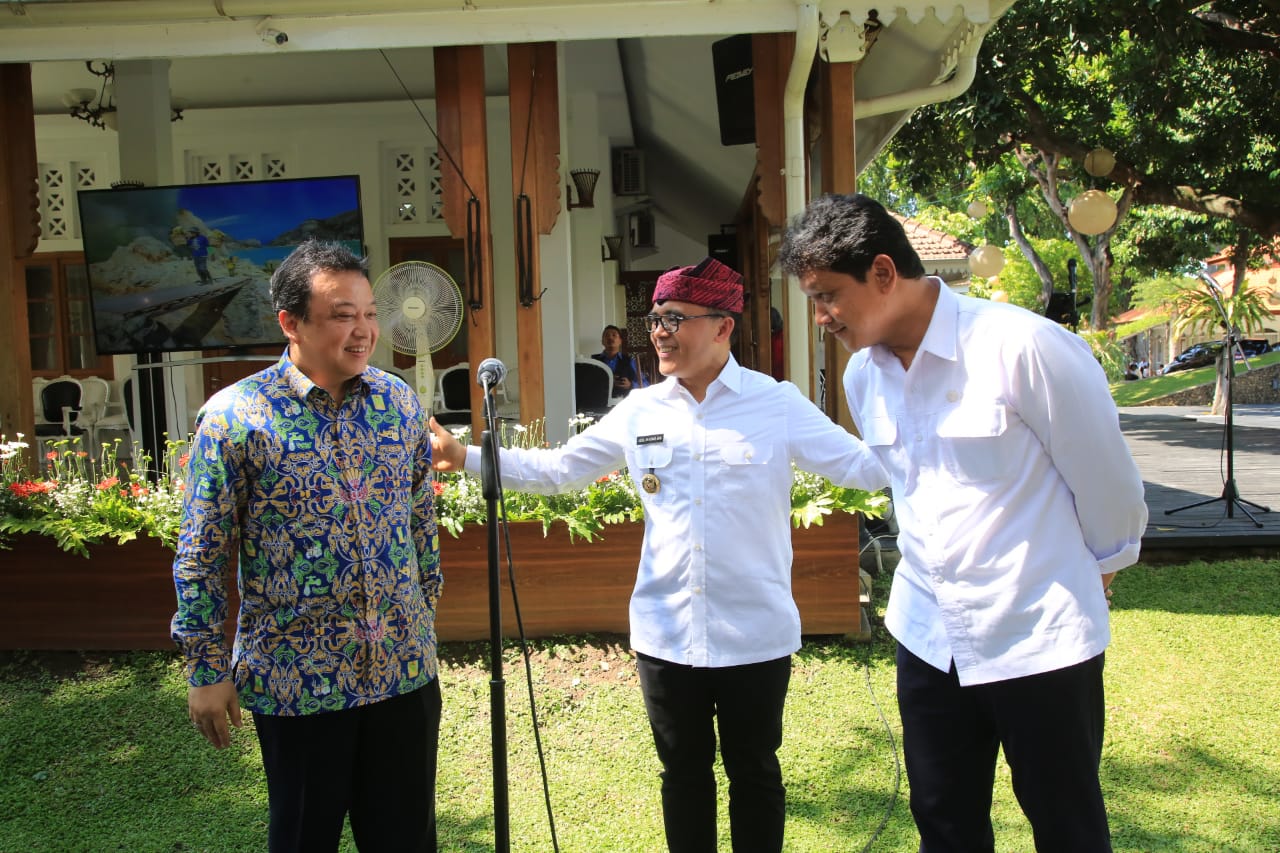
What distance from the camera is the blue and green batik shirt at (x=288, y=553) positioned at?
2.24m

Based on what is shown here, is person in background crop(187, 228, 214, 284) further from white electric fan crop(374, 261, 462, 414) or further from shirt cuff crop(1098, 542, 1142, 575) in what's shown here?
shirt cuff crop(1098, 542, 1142, 575)

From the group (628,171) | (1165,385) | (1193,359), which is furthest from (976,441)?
(1193,359)

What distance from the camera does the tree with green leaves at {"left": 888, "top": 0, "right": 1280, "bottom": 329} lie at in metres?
10.5

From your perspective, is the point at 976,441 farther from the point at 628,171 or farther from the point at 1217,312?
the point at 1217,312

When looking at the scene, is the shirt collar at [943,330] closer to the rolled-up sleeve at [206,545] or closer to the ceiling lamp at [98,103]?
the rolled-up sleeve at [206,545]

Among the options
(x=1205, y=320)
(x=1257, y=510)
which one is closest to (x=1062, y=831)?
(x=1257, y=510)

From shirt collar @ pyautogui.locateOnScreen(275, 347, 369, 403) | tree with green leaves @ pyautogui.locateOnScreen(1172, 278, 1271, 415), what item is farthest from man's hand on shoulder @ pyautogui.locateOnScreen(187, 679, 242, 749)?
tree with green leaves @ pyautogui.locateOnScreen(1172, 278, 1271, 415)

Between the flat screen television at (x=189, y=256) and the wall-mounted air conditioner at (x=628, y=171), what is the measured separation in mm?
6453

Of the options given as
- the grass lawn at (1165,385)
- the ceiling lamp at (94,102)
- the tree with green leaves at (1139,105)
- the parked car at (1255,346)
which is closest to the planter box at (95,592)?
the ceiling lamp at (94,102)

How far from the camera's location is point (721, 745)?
2699 mm

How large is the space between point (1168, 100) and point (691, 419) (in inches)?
514

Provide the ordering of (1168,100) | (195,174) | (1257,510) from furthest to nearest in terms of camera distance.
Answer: (1168,100), (195,174), (1257,510)

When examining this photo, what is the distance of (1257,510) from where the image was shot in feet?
26.6

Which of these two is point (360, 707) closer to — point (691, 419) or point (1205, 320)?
point (691, 419)
